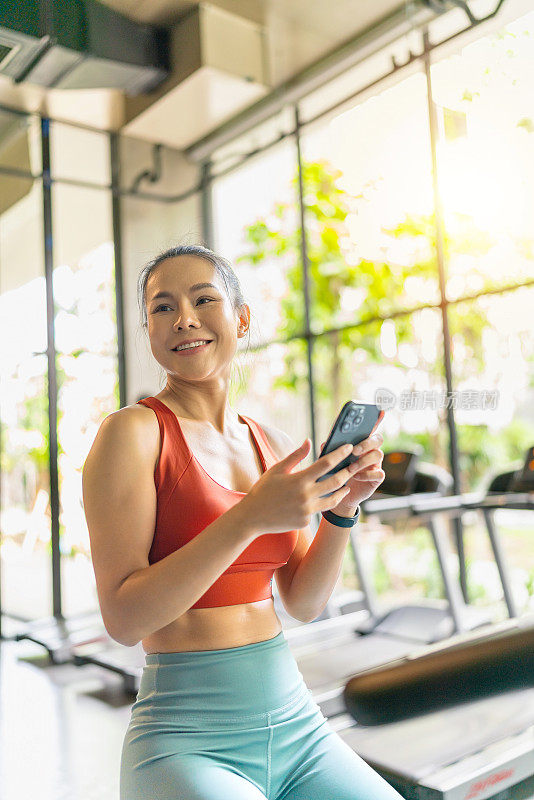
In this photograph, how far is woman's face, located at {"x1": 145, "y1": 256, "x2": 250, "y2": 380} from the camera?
3.72 feet

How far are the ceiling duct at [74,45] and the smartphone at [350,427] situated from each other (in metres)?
2.02

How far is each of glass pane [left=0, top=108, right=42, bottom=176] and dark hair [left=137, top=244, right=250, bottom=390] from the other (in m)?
2.49

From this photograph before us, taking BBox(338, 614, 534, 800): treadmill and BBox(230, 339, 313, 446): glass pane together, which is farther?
BBox(230, 339, 313, 446): glass pane

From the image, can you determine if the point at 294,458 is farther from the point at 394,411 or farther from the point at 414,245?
the point at 414,245

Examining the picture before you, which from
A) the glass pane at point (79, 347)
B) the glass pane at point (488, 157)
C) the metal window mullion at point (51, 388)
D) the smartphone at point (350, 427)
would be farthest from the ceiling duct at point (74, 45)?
the smartphone at point (350, 427)

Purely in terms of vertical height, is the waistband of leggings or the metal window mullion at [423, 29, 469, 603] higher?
the metal window mullion at [423, 29, 469, 603]

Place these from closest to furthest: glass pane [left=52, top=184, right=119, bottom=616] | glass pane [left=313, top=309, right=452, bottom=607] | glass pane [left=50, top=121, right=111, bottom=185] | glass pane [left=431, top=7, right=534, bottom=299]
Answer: glass pane [left=431, top=7, right=534, bottom=299]
glass pane [left=313, top=309, right=452, bottom=607]
glass pane [left=52, top=184, right=119, bottom=616]
glass pane [left=50, top=121, right=111, bottom=185]

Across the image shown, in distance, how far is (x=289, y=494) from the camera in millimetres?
898

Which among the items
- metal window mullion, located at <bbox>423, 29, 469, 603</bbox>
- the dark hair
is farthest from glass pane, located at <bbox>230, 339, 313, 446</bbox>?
the dark hair

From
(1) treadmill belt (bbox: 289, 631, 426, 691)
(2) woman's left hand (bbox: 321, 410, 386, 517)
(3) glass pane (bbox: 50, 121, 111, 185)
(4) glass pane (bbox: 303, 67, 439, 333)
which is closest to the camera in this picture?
(2) woman's left hand (bbox: 321, 410, 386, 517)

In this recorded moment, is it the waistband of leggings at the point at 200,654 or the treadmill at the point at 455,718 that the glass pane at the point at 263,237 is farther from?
the waistband of leggings at the point at 200,654

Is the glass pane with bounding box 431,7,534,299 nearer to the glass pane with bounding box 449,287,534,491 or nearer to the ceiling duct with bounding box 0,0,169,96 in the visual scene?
the glass pane with bounding box 449,287,534,491

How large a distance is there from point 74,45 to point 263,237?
2.85 metres

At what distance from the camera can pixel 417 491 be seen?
381 cm
